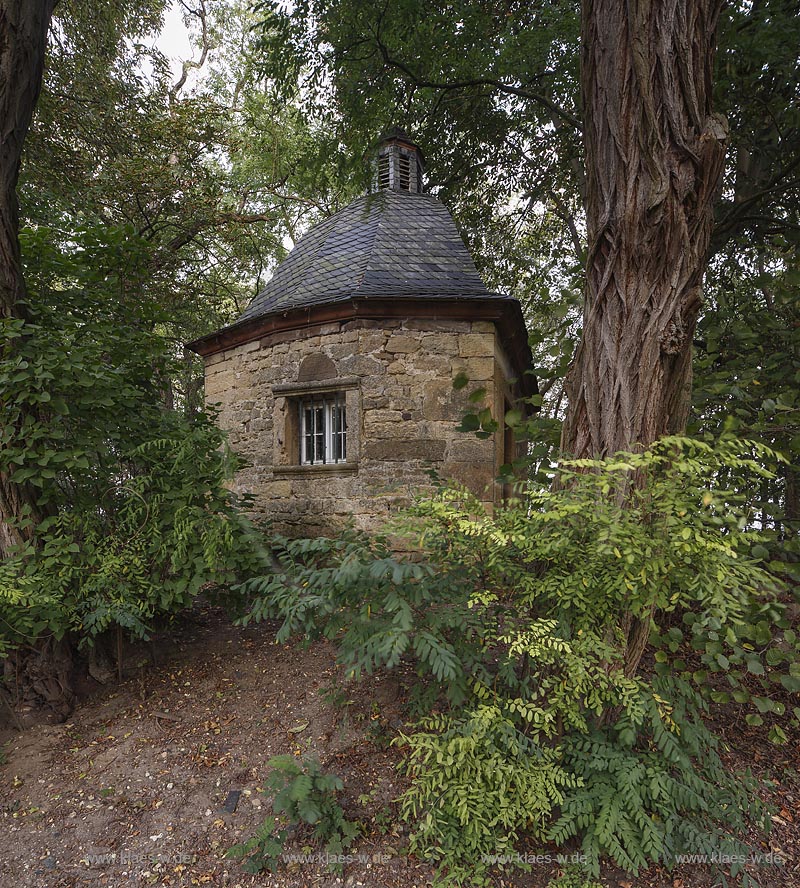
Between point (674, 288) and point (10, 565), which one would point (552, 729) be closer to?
point (674, 288)

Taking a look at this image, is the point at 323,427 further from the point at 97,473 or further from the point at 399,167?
the point at 399,167

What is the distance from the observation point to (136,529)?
4.09 meters

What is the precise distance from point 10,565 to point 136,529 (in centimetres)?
76

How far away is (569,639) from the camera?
279cm

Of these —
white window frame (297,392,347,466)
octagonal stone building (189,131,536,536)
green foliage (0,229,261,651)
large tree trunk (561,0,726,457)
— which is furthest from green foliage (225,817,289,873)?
white window frame (297,392,347,466)

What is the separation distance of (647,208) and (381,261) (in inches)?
202

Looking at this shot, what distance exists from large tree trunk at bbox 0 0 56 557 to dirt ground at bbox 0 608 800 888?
4.88ft

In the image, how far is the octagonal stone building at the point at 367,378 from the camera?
22.5ft

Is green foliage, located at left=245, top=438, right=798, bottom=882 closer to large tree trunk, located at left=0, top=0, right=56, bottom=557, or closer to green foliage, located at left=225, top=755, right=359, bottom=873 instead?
green foliage, located at left=225, top=755, right=359, bottom=873

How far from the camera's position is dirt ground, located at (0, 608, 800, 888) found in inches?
117

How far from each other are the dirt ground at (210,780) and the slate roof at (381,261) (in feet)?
14.8

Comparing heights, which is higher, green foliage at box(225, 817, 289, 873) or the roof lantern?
the roof lantern
